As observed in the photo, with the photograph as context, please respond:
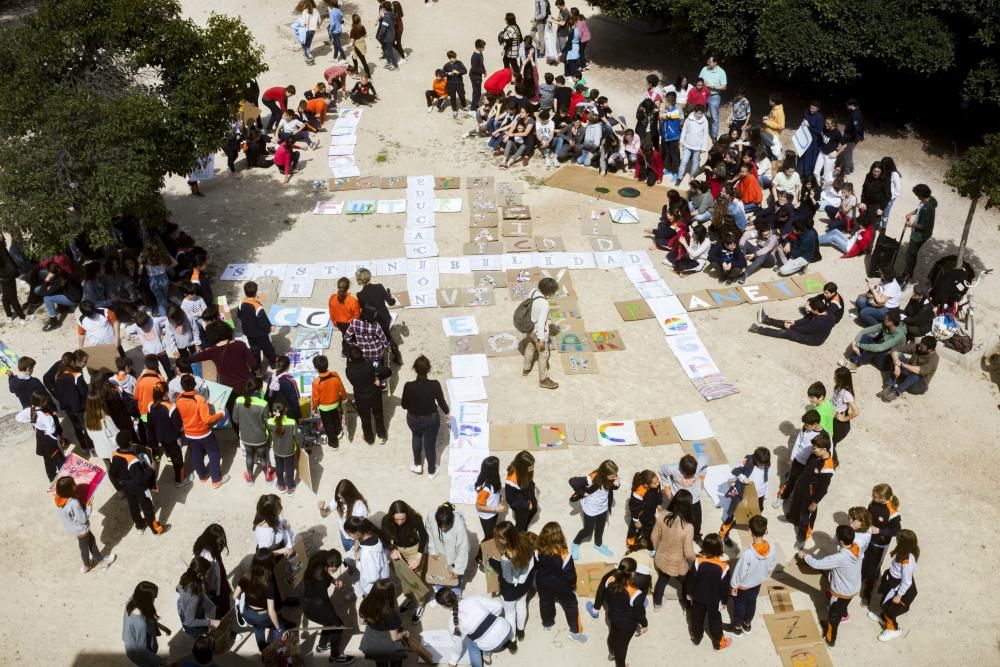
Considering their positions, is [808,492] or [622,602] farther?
[808,492]

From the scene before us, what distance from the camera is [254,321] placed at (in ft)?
45.4

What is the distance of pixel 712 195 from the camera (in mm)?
17875

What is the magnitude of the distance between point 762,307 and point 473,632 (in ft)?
30.3

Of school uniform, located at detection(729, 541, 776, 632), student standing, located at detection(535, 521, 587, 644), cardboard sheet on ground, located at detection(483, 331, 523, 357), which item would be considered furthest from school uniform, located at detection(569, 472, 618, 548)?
cardboard sheet on ground, located at detection(483, 331, 523, 357)

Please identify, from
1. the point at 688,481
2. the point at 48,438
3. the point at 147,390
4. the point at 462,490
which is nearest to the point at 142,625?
the point at 147,390

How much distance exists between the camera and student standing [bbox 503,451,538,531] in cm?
1055

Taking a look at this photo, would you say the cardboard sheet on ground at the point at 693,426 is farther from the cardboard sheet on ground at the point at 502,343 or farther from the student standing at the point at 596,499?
the cardboard sheet on ground at the point at 502,343

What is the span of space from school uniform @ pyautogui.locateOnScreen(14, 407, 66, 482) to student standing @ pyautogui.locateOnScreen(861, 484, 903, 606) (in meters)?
10.6

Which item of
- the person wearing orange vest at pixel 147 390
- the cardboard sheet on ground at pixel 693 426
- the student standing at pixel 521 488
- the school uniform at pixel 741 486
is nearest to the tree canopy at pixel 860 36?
the cardboard sheet on ground at pixel 693 426

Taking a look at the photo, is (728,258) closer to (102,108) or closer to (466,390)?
(466,390)

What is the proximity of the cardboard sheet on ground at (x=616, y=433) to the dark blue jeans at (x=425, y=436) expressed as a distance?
2.64 metres

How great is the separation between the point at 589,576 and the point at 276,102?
613 inches

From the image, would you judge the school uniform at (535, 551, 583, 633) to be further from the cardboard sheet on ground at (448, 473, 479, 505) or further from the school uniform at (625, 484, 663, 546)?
the cardboard sheet on ground at (448, 473, 479, 505)

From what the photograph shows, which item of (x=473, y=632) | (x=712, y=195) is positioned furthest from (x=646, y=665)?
(x=712, y=195)
